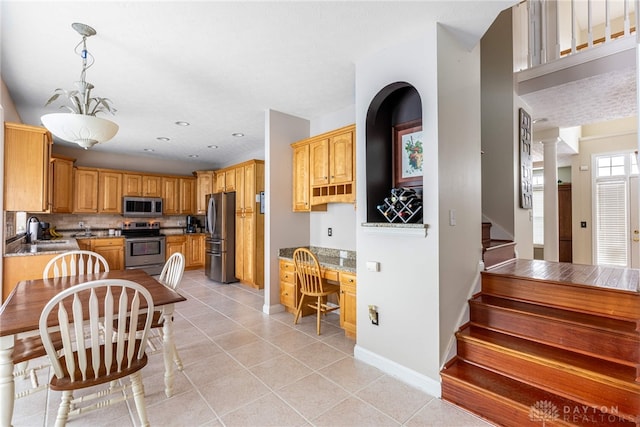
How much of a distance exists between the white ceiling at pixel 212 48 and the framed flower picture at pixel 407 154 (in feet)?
2.44

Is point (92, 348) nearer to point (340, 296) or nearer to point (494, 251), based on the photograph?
point (340, 296)

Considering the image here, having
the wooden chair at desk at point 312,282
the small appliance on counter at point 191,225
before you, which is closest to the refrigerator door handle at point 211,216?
the small appliance on counter at point 191,225

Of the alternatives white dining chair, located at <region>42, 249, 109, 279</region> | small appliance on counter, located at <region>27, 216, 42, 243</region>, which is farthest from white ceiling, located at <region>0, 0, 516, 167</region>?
white dining chair, located at <region>42, 249, 109, 279</region>

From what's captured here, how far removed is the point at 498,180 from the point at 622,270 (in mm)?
1542

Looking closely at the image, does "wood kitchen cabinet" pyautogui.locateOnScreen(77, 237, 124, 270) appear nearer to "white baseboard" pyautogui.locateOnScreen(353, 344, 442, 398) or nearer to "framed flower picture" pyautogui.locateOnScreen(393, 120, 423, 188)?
"white baseboard" pyautogui.locateOnScreen(353, 344, 442, 398)

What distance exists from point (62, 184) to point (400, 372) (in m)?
6.57

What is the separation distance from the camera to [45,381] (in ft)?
7.91

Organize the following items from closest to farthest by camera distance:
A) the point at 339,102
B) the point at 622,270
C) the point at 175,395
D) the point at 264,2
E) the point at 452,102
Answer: the point at 264,2
the point at 175,395
the point at 452,102
the point at 622,270
the point at 339,102

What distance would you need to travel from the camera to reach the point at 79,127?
212cm

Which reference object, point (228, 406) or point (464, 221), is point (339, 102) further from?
point (228, 406)

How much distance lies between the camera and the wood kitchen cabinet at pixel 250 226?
210 inches

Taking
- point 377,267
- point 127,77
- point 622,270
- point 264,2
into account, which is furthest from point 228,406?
point 622,270

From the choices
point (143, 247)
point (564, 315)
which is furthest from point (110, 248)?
point (564, 315)

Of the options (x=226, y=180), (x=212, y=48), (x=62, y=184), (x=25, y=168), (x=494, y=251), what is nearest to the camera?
(x=212, y=48)
